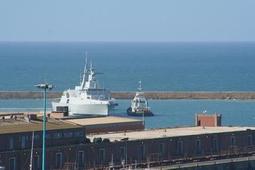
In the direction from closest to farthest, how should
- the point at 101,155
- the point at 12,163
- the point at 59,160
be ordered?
the point at 12,163 → the point at 59,160 → the point at 101,155

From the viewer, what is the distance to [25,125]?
5934cm

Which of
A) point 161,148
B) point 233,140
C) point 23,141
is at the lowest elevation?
point 161,148

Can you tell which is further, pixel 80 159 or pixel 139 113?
pixel 139 113

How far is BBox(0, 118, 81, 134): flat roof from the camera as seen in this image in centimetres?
5816

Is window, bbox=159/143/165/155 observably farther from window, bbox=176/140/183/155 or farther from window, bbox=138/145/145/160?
window, bbox=138/145/145/160

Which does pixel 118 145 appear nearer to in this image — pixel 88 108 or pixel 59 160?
pixel 59 160

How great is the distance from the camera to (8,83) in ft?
580

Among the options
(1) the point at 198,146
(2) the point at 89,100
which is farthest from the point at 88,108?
(1) the point at 198,146

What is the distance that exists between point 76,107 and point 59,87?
162ft

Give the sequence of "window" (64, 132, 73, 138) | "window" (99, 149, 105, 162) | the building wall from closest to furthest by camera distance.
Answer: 1. the building wall
2. "window" (64, 132, 73, 138)
3. "window" (99, 149, 105, 162)

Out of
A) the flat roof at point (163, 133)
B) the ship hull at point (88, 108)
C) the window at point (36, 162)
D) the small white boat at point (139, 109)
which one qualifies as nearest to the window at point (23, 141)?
the window at point (36, 162)

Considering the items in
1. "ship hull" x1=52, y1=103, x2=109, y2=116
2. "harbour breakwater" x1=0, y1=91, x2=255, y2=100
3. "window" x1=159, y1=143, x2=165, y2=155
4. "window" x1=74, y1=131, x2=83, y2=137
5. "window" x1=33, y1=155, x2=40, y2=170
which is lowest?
"window" x1=33, y1=155, x2=40, y2=170

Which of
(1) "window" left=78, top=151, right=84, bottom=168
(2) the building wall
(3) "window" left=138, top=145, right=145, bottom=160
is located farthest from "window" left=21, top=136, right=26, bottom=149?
(3) "window" left=138, top=145, right=145, bottom=160

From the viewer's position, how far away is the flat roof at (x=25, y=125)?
58.2 m
